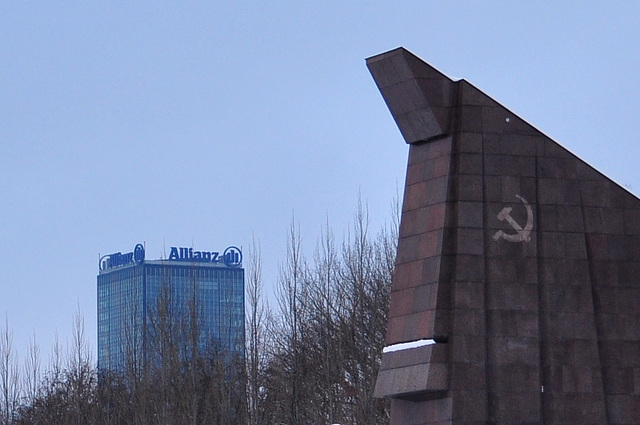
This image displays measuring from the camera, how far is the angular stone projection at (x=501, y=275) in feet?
48.3

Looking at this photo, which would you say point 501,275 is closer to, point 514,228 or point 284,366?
point 514,228

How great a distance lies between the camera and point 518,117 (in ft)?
50.7

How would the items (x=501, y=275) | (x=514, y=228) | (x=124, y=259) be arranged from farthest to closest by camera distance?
1. (x=124, y=259)
2. (x=514, y=228)
3. (x=501, y=275)

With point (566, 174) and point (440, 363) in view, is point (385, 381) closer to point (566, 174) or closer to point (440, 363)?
point (440, 363)

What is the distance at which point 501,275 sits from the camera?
15.0m

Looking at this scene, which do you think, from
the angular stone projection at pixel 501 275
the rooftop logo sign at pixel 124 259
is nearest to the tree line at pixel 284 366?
the angular stone projection at pixel 501 275

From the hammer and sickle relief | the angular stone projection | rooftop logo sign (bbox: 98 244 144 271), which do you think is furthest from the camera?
rooftop logo sign (bbox: 98 244 144 271)

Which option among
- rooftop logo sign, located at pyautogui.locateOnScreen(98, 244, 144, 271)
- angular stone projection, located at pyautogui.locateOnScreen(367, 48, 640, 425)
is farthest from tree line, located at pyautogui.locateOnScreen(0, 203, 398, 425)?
rooftop logo sign, located at pyautogui.locateOnScreen(98, 244, 144, 271)

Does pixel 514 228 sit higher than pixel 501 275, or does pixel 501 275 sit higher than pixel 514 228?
pixel 514 228

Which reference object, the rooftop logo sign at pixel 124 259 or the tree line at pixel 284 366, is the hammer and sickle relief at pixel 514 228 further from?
the rooftop logo sign at pixel 124 259

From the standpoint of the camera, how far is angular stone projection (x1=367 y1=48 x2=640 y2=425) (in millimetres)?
14711

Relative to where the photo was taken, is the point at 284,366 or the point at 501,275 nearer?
the point at 501,275

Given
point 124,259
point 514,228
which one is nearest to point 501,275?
point 514,228

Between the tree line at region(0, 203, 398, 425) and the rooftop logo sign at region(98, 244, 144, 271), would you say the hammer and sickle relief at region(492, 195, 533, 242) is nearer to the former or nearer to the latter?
the tree line at region(0, 203, 398, 425)
